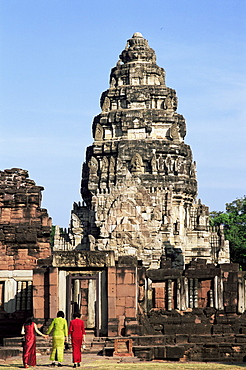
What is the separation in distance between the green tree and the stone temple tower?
8.11 m

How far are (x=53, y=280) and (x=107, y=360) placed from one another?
520cm

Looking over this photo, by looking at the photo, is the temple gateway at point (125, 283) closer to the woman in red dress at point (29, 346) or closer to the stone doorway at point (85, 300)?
the stone doorway at point (85, 300)

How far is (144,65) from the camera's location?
92688 mm

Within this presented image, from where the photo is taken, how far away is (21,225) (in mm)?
35531

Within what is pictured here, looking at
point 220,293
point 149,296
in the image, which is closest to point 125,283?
point 149,296

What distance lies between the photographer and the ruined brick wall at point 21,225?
34.5 metres

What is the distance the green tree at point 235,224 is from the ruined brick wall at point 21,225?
185 ft

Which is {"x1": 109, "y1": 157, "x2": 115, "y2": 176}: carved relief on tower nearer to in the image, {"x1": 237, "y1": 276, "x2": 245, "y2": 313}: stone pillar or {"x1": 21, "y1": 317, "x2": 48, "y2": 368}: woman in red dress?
{"x1": 237, "y1": 276, "x2": 245, "y2": 313}: stone pillar

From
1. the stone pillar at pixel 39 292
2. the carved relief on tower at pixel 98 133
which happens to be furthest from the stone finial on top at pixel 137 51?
the stone pillar at pixel 39 292

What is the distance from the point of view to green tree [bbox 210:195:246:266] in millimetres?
95375

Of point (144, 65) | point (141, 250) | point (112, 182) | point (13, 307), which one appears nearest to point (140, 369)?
point (13, 307)

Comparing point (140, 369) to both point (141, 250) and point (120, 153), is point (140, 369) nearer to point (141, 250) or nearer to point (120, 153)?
point (141, 250)

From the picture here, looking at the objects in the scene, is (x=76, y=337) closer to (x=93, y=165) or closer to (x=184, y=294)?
(x=184, y=294)

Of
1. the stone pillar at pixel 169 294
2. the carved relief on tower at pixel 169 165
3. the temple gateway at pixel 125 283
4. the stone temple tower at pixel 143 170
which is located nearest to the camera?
Answer: the temple gateway at pixel 125 283
